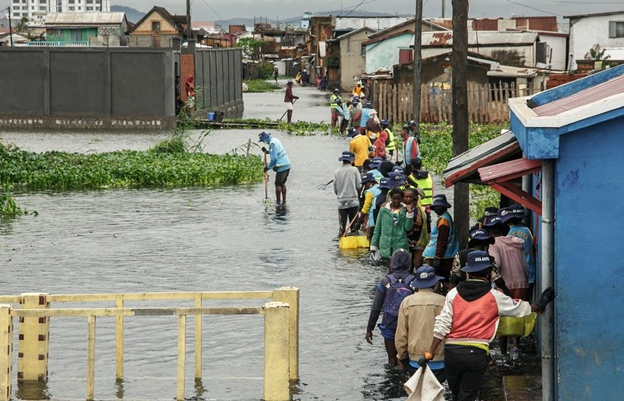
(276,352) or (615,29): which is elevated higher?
(615,29)

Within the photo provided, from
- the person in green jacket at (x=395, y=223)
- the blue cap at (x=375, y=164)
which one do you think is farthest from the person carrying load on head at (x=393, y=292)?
the blue cap at (x=375, y=164)

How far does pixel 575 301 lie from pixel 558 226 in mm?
678

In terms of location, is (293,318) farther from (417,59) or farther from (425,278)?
(417,59)

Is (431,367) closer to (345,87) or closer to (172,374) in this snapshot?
(172,374)

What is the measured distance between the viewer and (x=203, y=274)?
59.2 ft

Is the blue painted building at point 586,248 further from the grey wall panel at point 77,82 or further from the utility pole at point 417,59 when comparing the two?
the grey wall panel at point 77,82

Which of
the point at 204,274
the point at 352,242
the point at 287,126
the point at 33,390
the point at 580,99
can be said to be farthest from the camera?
the point at 287,126

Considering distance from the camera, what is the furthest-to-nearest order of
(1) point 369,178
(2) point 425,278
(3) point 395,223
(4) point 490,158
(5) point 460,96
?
(1) point 369,178 → (5) point 460,96 → (3) point 395,223 → (4) point 490,158 → (2) point 425,278

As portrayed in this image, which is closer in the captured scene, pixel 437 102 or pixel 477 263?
pixel 477 263

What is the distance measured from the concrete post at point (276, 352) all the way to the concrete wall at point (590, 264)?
2.41 m

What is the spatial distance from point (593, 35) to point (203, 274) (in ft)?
164

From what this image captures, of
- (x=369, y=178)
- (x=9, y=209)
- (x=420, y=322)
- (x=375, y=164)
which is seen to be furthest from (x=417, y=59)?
(x=420, y=322)

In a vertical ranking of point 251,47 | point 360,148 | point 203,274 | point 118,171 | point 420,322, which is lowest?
point 203,274

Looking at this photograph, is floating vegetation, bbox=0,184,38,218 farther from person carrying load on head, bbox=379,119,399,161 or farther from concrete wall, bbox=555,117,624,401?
concrete wall, bbox=555,117,624,401
